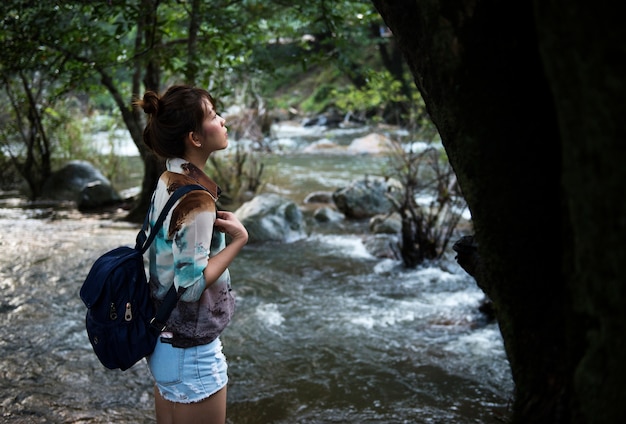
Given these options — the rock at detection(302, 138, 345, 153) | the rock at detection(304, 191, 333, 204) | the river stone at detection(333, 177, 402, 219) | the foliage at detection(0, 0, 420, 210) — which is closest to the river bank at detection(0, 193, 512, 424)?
the foliage at detection(0, 0, 420, 210)

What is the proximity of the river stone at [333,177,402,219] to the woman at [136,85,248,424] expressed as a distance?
682 cm

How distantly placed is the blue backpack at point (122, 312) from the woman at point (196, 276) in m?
0.03

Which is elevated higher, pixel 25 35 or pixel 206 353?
pixel 25 35

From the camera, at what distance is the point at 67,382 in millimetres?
3094

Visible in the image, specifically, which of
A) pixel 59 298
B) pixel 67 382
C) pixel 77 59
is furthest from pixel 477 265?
pixel 77 59

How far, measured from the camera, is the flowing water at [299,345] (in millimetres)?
2996

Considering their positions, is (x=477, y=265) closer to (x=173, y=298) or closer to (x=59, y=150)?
(x=173, y=298)

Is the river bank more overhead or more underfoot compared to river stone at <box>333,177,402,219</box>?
more underfoot

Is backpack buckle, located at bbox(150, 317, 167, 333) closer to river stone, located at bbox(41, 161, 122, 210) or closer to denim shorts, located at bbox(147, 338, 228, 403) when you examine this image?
denim shorts, located at bbox(147, 338, 228, 403)

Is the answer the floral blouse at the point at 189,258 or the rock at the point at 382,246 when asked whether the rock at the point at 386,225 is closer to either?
the rock at the point at 382,246

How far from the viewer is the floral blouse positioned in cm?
159

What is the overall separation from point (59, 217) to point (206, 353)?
7367 mm

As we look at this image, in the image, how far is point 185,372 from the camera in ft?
5.52

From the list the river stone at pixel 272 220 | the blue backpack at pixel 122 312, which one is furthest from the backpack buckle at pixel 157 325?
the river stone at pixel 272 220
